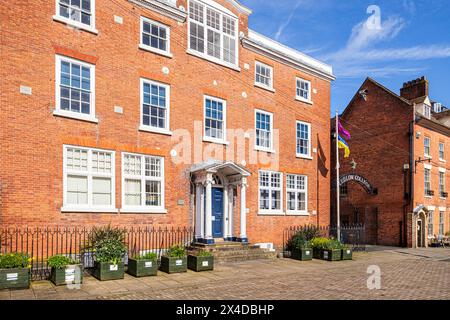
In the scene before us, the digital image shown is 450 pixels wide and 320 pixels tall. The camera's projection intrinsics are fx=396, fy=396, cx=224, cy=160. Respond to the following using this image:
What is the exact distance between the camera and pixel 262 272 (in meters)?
14.2

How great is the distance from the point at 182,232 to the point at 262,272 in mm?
4180

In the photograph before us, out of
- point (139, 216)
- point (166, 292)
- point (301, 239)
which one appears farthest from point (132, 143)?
point (301, 239)

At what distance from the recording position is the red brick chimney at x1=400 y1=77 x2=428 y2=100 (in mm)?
30125

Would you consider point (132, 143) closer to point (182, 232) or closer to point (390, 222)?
point (182, 232)

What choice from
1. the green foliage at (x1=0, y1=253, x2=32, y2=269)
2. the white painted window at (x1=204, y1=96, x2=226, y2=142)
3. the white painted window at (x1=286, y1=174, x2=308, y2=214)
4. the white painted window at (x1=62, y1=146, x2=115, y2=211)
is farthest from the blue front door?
the green foliage at (x1=0, y1=253, x2=32, y2=269)

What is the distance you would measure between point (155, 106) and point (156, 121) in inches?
24.4

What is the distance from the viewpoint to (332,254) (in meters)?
18.0

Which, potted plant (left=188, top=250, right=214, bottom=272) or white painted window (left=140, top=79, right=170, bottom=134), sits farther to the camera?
white painted window (left=140, top=79, right=170, bottom=134)

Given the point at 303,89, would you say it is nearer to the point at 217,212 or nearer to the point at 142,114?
the point at 217,212

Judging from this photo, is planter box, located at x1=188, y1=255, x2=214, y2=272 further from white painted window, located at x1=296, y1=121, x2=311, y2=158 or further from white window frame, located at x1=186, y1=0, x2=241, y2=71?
white painted window, located at x1=296, y1=121, x2=311, y2=158

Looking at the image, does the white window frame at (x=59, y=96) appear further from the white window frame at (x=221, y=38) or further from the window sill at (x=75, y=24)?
the white window frame at (x=221, y=38)

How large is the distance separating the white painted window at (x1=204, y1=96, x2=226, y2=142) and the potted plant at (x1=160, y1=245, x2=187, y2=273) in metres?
5.77

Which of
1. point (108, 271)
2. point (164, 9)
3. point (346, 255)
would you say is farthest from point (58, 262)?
point (346, 255)
